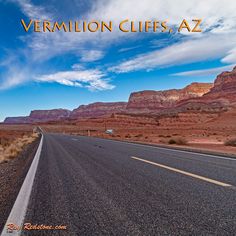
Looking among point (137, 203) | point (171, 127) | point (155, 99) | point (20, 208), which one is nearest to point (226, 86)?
point (155, 99)

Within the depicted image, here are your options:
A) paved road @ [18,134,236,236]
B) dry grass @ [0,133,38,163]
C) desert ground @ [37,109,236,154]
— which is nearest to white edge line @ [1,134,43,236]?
paved road @ [18,134,236,236]

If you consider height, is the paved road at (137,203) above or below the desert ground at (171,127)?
below

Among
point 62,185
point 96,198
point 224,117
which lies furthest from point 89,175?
point 224,117

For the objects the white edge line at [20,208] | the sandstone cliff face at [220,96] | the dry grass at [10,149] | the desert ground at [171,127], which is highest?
the sandstone cliff face at [220,96]

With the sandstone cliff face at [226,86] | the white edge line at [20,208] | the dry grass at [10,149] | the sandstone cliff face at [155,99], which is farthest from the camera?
the sandstone cliff face at [155,99]

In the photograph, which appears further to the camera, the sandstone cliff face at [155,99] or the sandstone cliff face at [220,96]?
the sandstone cliff face at [155,99]

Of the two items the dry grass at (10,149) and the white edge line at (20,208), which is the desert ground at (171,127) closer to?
the dry grass at (10,149)

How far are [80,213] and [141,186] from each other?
181cm

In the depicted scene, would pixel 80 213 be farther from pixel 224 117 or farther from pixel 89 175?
pixel 224 117

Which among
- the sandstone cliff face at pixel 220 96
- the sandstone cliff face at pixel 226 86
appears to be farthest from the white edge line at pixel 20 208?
the sandstone cliff face at pixel 226 86

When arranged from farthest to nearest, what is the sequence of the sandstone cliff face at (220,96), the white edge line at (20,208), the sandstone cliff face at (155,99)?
the sandstone cliff face at (155,99) < the sandstone cliff face at (220,96) < the white edge line at (20,208)

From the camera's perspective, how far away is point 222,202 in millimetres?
Answer: 4027

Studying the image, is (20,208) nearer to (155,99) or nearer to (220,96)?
(220,96)

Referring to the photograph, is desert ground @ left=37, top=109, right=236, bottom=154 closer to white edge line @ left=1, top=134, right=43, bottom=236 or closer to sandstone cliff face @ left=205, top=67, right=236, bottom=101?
white edge line @ left=1, top=134, right=43, bottom=236
